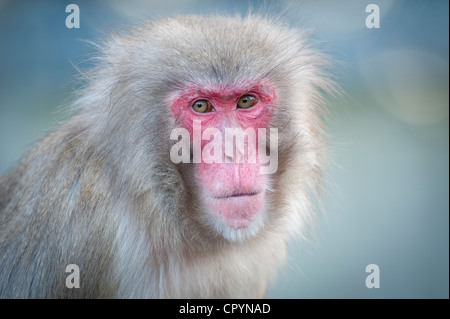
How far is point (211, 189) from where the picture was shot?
245cm

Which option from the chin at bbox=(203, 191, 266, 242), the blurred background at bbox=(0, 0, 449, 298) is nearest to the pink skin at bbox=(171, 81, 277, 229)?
the chin at bbox=(203, 191, 266, 242)

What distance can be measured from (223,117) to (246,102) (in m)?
0.16

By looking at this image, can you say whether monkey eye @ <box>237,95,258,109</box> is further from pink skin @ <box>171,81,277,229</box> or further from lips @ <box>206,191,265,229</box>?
lips @ <box>206,191,265,229</box>

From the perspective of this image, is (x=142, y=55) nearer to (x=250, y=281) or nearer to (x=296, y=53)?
(x=296, y=53)

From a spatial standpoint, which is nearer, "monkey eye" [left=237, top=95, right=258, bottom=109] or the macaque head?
the macaque head

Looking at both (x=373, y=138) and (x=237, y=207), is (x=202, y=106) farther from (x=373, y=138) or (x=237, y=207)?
(x=373, y=138)

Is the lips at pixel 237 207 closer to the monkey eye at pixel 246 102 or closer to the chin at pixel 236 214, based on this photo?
the chin at pixel 236 214

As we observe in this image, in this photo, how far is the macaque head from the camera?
246 centimetres

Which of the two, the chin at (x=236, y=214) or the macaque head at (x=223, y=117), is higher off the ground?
the macaque head at (x=223, y=117)

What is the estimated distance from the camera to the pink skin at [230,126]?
7.91 ft

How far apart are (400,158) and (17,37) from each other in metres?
4.04

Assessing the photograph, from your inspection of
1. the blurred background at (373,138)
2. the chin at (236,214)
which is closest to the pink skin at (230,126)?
the chin at (236,214)
